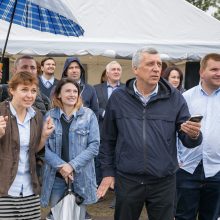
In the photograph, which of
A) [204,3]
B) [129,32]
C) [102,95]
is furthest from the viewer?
[204,3]

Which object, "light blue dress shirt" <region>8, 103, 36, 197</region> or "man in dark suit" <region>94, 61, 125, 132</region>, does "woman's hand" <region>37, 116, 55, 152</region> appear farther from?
"man in dark suit" <region>94, 61, 125, 132</region>

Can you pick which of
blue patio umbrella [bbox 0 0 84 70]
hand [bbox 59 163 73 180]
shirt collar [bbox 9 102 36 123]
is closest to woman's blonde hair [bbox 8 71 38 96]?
shirt collar [bbox 9 102 36 123]

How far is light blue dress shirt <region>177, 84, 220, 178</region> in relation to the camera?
13.5 feet

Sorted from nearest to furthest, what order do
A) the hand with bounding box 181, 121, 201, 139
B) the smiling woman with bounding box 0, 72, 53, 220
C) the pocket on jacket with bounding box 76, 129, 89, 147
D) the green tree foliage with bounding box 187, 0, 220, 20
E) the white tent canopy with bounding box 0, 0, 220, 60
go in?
the hand with bounding box 181, 121, 201, 139, the smiling woman with bounding box 0, 72, 53, 220, the pocket on jacket with bounding box 76, 129, 89, 147, the white tent canopy with bounding box 0, 0, 220, 60, the green tree foliage with bounding box 187, 0, 220, 20

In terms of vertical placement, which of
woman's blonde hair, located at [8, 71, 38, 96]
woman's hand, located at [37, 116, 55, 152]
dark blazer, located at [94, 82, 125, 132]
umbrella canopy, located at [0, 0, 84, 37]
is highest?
umbrella canopy, located at [0, 0, 84, 37]

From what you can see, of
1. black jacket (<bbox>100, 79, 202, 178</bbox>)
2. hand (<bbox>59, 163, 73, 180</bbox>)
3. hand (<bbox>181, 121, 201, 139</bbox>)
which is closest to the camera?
hand (<bbox>181, 121, 201, 139</bbox>)

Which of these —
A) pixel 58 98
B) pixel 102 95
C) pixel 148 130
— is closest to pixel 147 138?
pixel 148 130

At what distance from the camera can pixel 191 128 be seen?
3322 millimetres

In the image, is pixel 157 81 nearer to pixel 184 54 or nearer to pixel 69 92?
pixel 69 92

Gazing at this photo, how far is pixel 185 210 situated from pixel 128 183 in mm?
929

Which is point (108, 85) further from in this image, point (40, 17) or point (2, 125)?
point (2, 125)

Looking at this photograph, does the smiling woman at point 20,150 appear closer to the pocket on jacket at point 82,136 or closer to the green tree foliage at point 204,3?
the pocket on jacket at point 82,136

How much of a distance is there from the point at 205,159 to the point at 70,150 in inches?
48.2

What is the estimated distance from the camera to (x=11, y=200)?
3660 mm
